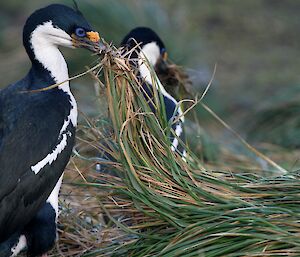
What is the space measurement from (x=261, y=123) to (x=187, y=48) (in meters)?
1.49

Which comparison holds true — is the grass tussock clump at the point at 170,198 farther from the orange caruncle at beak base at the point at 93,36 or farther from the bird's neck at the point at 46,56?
the bird's neck at the point at 46,56

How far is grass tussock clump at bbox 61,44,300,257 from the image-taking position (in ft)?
11.7

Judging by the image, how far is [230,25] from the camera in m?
10.4

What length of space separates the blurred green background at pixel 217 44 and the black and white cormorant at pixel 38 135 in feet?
7.09

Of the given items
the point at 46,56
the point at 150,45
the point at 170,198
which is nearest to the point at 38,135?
the point at 46,56

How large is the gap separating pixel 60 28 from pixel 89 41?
14cm

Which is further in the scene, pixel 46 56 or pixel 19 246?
pixel 46 56

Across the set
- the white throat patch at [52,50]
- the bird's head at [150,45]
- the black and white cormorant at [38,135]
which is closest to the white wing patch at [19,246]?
the black and white cormorant at [38,135]

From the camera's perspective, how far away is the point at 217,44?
32.7 ft

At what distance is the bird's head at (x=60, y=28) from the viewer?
3.97 metres

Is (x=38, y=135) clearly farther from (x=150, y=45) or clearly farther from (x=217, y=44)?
(x=217, y=44)

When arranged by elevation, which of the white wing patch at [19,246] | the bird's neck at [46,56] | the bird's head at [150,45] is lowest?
the bird's head at [150,45]

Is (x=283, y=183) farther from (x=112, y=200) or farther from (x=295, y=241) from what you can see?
(x=112, y=200)

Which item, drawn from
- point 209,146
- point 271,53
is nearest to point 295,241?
point 209,146
